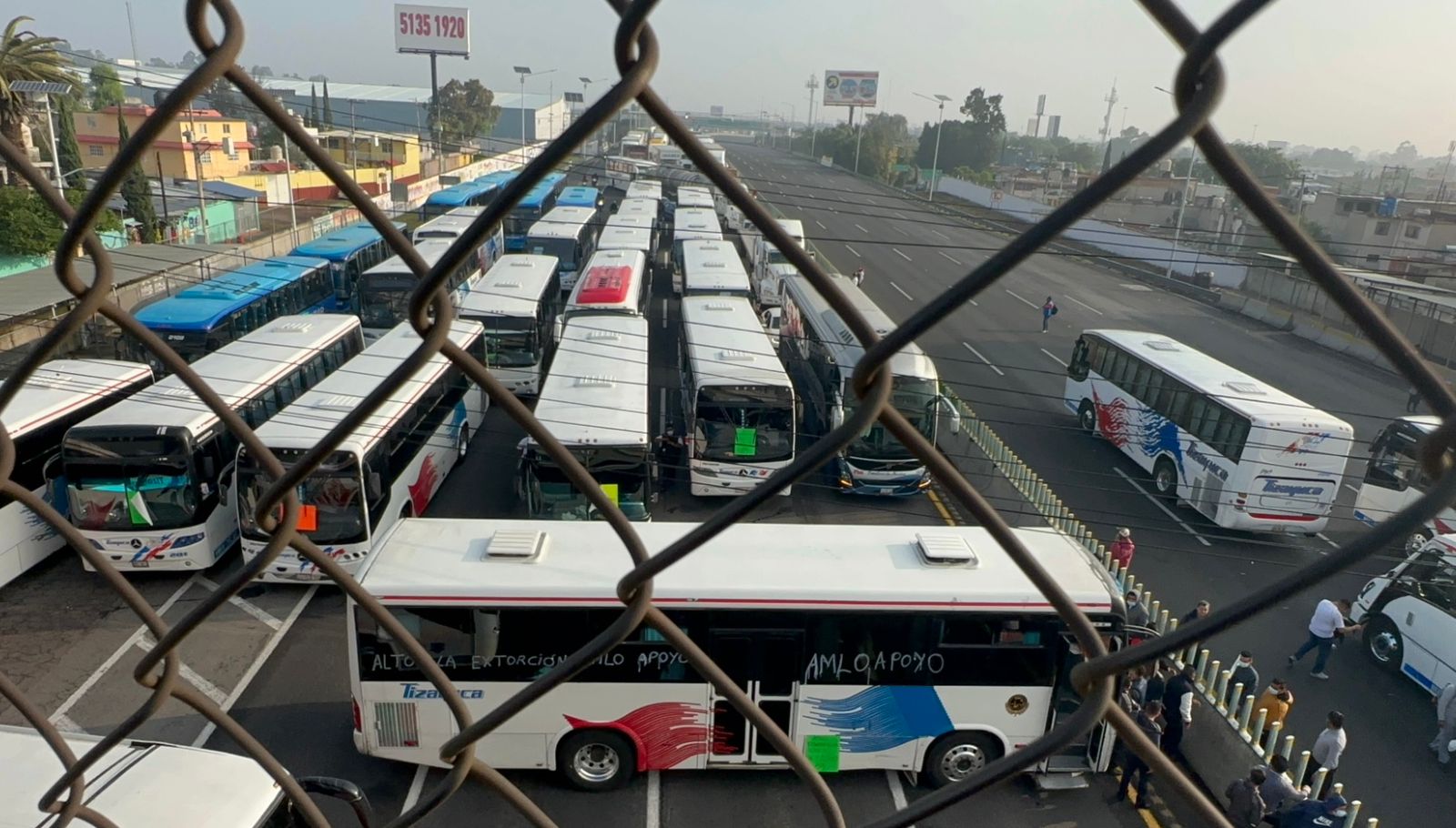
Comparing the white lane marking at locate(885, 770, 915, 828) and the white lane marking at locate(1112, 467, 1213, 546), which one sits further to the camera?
the white lane marking at locate(1112, 467, 1213, 546)

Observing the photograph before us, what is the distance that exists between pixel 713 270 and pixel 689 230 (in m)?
6.14

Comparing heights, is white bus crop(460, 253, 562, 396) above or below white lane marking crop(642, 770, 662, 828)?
above

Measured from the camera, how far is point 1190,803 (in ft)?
2.84

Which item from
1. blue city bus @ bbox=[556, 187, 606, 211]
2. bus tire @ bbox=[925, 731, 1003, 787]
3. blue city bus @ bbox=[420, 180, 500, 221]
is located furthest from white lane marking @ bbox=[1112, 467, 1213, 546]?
blue city bus @ bbox=[420, 180, 500, 221]

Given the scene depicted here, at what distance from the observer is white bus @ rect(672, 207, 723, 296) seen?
78.9 ft

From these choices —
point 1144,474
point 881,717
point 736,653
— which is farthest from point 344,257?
point 881,717

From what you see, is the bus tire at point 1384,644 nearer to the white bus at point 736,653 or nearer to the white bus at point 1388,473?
the white bus at point 1388,473

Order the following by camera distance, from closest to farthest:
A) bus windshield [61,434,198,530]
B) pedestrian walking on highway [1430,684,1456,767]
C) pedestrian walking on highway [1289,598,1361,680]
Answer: pedestrian walking on highway [1430,684,1456,767] < pedestrian walking on highway [1289,598,1361,680] < bus windshield [61,434,198,530]

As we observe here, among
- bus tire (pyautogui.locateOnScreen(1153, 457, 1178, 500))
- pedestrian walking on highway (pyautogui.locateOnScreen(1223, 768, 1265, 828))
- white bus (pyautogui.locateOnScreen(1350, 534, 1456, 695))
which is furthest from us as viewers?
bus tire (pyautogui.locateOnScreen(1153, 457, 1178, 500))

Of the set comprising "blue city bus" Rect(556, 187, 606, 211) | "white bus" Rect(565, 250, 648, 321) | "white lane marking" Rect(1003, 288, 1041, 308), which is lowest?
"white lane marking" Rect(1003, 288, 1041, 308)

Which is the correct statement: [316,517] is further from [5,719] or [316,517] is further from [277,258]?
[277,258]

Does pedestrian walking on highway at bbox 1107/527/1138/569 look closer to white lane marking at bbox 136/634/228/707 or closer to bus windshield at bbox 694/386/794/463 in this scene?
bus windshield at bbox 694/386/794/463

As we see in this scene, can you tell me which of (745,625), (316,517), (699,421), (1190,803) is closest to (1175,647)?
(1190,803)

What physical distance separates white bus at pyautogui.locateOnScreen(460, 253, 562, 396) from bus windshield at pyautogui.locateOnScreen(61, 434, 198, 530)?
18.5 ft
